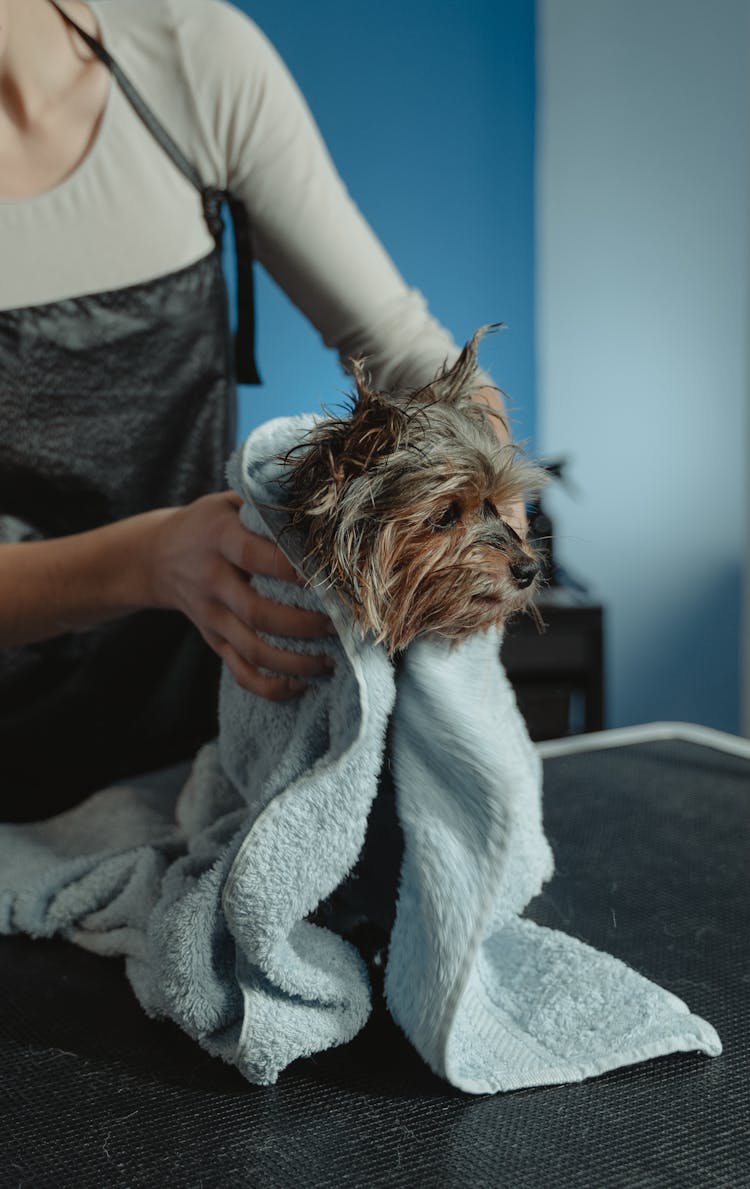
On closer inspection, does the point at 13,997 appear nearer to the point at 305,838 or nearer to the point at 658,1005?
the point at 305,838

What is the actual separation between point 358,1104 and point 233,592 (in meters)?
0.34

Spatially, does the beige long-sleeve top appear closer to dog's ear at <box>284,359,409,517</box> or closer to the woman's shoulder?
the woman's shoulder

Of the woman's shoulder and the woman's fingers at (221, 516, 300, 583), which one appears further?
the woman's shoulder

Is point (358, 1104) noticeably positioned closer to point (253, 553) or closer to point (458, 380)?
point (253, 553)

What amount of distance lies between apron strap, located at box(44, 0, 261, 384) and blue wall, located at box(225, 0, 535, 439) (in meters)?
1.49

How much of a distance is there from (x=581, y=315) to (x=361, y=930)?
2.62m

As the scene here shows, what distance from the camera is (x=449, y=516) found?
2.54ft

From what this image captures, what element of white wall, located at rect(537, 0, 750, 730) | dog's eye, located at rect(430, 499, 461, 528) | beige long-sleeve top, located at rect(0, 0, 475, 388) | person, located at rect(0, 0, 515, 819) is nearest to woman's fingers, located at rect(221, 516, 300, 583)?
dog's eye, located at rect(430, 499, 461, 528)

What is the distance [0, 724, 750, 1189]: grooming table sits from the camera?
0.63 meters

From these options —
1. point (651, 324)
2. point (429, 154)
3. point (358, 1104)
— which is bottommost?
point (358, 1104)

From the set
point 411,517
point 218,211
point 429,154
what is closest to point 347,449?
point 411,517

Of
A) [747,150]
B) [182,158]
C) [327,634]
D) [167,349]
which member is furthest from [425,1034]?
[747,150]

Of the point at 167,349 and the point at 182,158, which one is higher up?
the point at 182,158

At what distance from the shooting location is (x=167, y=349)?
114cm
